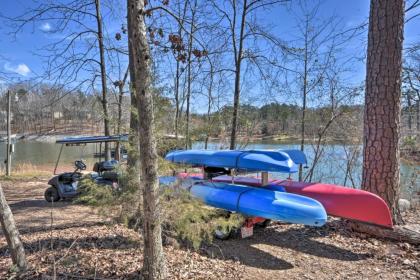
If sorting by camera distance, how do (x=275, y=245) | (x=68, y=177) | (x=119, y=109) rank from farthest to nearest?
(x=68, y=177) < (x=119, y=109) < (x=275, y=245)

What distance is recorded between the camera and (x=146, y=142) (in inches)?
106

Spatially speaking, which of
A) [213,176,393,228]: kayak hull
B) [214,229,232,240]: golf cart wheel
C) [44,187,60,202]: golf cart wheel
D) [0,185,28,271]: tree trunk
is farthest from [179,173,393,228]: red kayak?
[44,187,60,202]: golf cart wheel

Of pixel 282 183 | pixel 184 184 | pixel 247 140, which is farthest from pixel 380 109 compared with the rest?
pixel 247 140

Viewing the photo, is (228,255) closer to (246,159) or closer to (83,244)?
(246,159)

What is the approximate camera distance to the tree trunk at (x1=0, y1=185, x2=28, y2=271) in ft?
9.20

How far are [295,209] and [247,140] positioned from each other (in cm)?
631

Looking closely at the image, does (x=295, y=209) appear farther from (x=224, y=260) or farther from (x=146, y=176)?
(x=146, y=176)

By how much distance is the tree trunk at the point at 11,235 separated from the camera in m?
2.81

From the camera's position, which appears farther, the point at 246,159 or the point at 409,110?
the point at 409,110

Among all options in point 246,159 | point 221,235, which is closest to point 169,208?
point 221,235

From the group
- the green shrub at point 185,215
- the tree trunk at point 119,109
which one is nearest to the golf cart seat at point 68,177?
the tree trunk at point 119,109

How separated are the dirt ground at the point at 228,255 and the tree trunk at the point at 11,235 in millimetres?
113

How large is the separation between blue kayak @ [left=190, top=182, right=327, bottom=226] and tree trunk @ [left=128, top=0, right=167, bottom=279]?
59.8 inches

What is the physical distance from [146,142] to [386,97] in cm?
370
